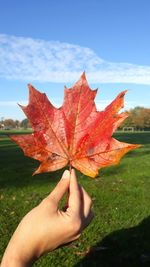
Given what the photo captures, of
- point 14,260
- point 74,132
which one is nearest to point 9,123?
point 74,132

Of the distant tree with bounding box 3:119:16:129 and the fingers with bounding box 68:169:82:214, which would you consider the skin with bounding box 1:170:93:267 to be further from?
the distant tree with bounding box 3:119:16:129

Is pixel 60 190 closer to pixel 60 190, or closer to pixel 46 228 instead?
pixel 60 190

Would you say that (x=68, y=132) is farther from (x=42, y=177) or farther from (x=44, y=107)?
(x=42, y=177)

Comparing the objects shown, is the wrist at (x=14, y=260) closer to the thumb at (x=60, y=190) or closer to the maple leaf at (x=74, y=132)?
the thumb at (x=60, y=190)

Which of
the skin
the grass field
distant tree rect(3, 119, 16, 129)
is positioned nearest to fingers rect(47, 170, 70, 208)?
the skin

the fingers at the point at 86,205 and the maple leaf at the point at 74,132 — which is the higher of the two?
the maple leaf at the point at 74,132

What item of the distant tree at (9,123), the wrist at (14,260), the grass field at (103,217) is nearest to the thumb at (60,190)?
the wrist at (14,260)
